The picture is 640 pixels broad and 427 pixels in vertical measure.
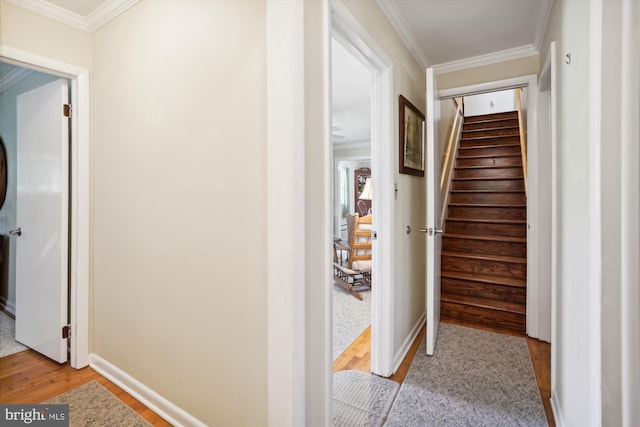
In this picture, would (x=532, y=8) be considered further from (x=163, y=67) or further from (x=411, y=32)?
(x=163, y=67)

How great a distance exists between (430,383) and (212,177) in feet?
5.91

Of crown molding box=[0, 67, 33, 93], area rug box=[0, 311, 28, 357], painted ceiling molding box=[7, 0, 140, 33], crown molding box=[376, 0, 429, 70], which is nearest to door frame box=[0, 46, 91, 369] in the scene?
painted ceiling molding box=[7, 0, 140, 33]

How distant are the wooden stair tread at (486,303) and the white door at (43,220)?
125 inches

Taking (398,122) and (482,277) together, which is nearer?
(398,122)

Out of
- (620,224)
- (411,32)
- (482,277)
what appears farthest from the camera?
(482,277)

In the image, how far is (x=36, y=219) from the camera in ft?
7.04

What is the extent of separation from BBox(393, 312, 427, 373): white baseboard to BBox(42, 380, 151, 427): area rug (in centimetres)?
151

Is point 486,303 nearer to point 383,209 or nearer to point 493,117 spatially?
point 383,209

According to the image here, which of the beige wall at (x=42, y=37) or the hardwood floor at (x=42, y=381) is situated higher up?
the beige wall at (x=42, y=37)

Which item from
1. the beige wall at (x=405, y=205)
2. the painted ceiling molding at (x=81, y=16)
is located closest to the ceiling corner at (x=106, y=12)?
the painted ceiling molding at (x=81, y=16)

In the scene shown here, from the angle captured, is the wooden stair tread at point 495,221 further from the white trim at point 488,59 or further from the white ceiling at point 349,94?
the white ceiling at point 349,94

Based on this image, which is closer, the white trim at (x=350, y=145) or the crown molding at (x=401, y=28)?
the crown molding at (x=401, y=28)

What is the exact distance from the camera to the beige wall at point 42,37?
1.65 metres

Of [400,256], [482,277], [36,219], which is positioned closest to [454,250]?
[482,277]
